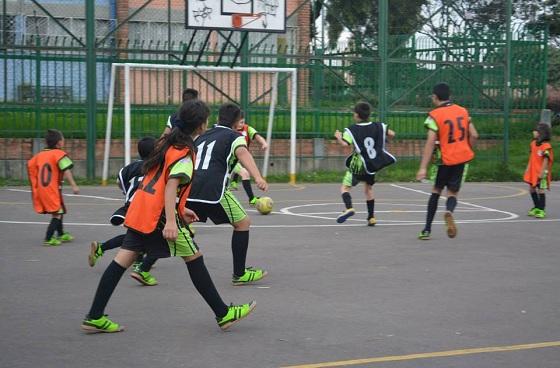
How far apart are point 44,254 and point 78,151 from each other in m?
10.2

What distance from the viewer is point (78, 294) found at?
8.29 metres

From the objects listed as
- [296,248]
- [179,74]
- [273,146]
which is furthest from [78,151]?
[296,248]

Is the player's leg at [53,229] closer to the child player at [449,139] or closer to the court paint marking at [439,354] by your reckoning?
the child player at [449,139]

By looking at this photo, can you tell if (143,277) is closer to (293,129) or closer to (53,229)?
(53,229)

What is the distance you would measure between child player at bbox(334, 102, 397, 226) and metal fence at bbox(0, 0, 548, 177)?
24.5ft

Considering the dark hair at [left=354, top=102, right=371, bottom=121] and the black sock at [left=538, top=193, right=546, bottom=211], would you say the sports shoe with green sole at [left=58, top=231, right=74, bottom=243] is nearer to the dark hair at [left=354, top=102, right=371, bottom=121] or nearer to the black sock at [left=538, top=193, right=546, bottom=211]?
the dark hair at [left=354, top=102, right=371, bottom=121]

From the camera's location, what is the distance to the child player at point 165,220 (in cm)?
657

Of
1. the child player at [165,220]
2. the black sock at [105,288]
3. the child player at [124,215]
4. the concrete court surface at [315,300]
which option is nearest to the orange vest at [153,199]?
the child player at [165,220]

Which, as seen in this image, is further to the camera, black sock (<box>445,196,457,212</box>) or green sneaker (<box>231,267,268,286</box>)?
black sock (<box>445,196,457,212</box>)

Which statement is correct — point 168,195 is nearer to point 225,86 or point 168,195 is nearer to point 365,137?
point 365,137

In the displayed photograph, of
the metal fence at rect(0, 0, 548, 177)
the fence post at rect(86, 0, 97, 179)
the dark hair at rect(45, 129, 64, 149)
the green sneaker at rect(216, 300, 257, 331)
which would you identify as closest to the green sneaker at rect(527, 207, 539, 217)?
the dark hair at rect(45, 129, 64, 149)

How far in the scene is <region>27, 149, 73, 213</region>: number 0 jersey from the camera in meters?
11.3

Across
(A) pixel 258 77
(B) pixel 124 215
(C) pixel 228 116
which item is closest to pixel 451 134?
(C) pixel 228 116

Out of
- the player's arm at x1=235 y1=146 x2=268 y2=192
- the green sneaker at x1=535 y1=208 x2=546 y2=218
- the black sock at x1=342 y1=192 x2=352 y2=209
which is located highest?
the player's arm at x1=235 y1=146 x2=268 y2=192
